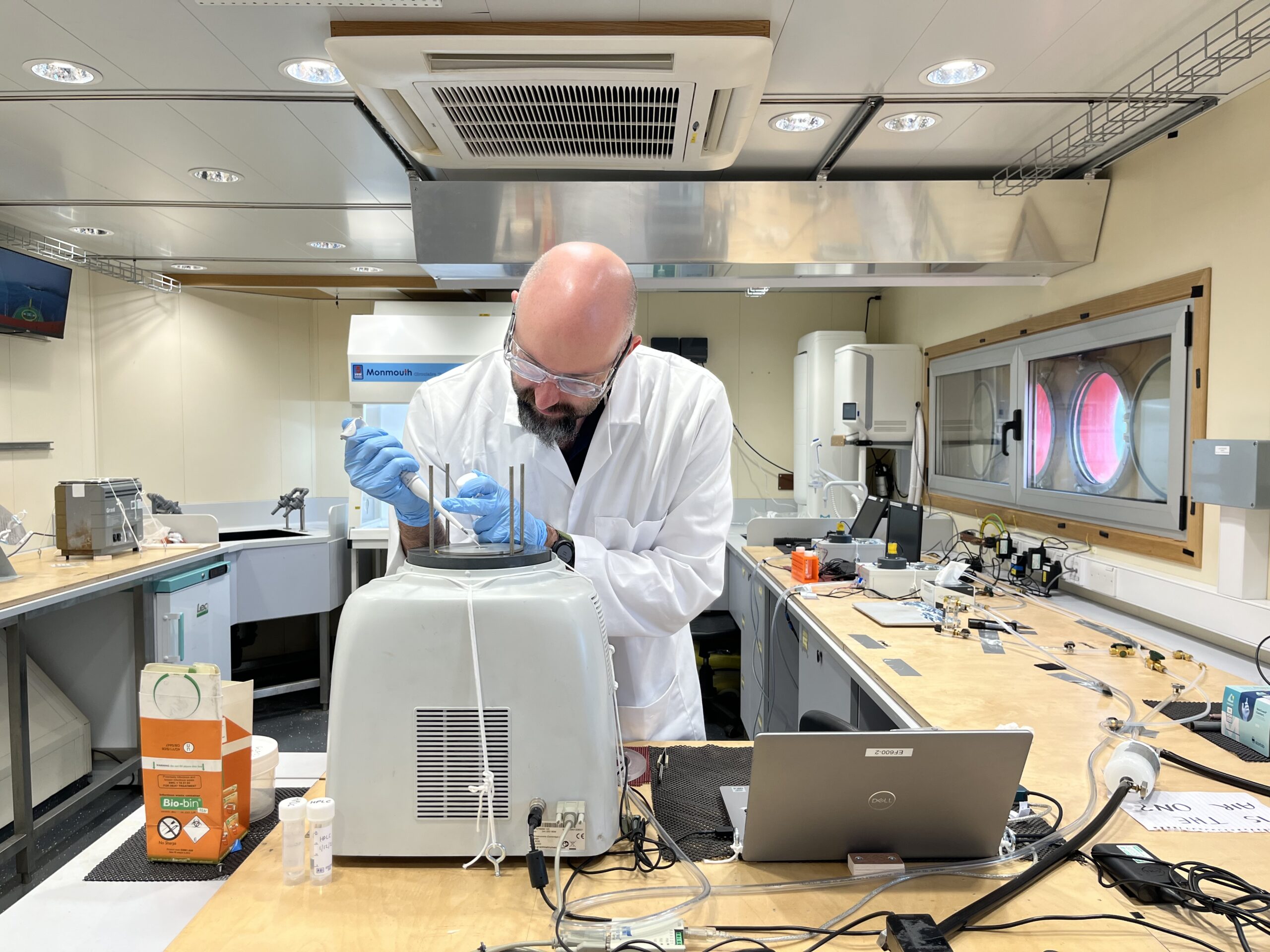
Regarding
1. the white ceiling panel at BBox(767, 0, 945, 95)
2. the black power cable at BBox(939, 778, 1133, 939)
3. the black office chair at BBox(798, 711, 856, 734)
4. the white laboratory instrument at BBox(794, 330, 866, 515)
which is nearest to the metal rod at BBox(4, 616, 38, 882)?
the black office chair at BBox(798, 711, 856, 734)

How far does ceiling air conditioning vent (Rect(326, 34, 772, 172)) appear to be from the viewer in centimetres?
188

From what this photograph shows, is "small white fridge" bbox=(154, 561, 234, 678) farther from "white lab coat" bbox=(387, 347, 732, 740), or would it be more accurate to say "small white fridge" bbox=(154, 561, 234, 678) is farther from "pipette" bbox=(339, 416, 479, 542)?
"pipette" bbox=(339, 416, 479, 542)

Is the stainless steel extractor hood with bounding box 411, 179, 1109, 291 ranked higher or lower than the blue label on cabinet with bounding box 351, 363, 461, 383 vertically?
higher

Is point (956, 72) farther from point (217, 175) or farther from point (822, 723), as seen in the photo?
point (217, 175)

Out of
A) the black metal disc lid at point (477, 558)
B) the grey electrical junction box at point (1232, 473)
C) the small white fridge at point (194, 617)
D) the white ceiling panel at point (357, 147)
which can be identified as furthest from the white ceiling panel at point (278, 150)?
the grey electrical junction box at point (1232, 473)

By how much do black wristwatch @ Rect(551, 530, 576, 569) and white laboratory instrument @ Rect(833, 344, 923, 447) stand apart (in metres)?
3.43

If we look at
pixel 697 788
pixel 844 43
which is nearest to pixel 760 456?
pixel 844 43

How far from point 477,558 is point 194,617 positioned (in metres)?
3.20

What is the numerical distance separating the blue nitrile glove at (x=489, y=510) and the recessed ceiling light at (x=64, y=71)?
207 cm

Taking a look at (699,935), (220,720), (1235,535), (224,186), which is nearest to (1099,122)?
(1235,535)

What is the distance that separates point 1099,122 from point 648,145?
4.99 ft

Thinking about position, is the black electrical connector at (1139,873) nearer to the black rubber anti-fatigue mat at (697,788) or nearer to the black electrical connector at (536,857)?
the black rubber anti-fatigue mat at (697,788)

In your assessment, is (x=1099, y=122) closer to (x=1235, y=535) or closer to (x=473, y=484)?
(x=1235, y=535)

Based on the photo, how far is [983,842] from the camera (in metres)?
0.94
